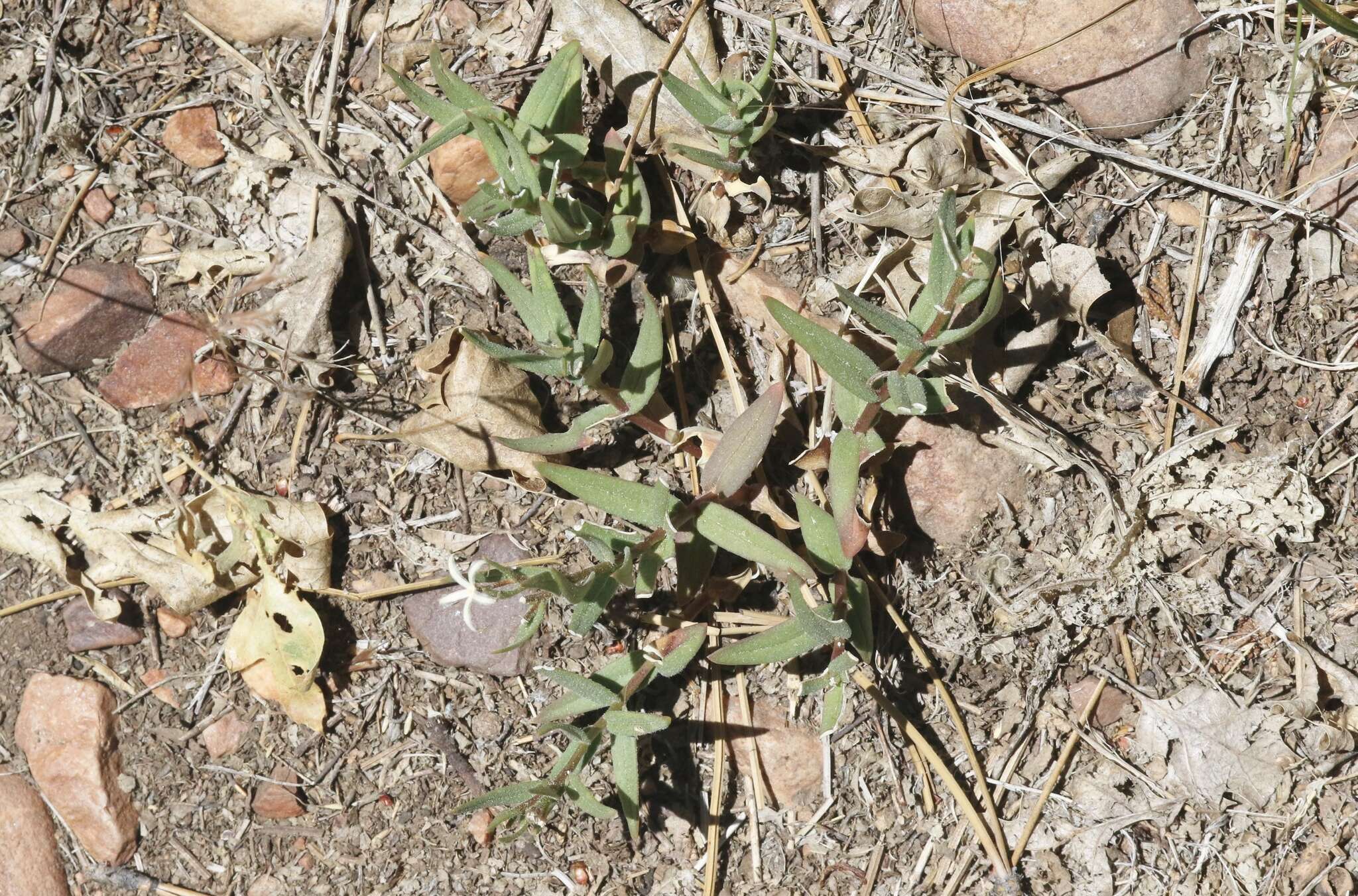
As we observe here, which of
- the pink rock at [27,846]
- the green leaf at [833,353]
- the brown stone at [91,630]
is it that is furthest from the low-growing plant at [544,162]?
the pink rock at [27,846]

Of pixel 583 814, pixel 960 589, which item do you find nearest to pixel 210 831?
pixel 583 814

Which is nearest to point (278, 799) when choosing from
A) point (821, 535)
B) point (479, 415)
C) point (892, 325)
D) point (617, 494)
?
point (479, 415)

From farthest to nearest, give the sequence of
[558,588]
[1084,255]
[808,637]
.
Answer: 1. [1084,255]
2. [808,637]
3. [558,588]

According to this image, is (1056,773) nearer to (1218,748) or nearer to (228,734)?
(1218,748)

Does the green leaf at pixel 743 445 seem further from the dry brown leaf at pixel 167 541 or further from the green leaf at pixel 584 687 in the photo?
the dry brown leaf at pixel 167 541

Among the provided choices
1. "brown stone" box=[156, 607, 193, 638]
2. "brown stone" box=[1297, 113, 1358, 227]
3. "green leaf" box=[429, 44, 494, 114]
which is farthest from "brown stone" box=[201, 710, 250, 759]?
"brown stone" box=[1297, 113, 1358, 227]

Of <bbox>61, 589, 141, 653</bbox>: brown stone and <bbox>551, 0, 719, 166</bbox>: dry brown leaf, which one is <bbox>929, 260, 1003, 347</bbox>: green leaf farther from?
<bbox>61, 589, 141, 653</bbox>: brown stone

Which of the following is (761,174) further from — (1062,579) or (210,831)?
(210,831)
